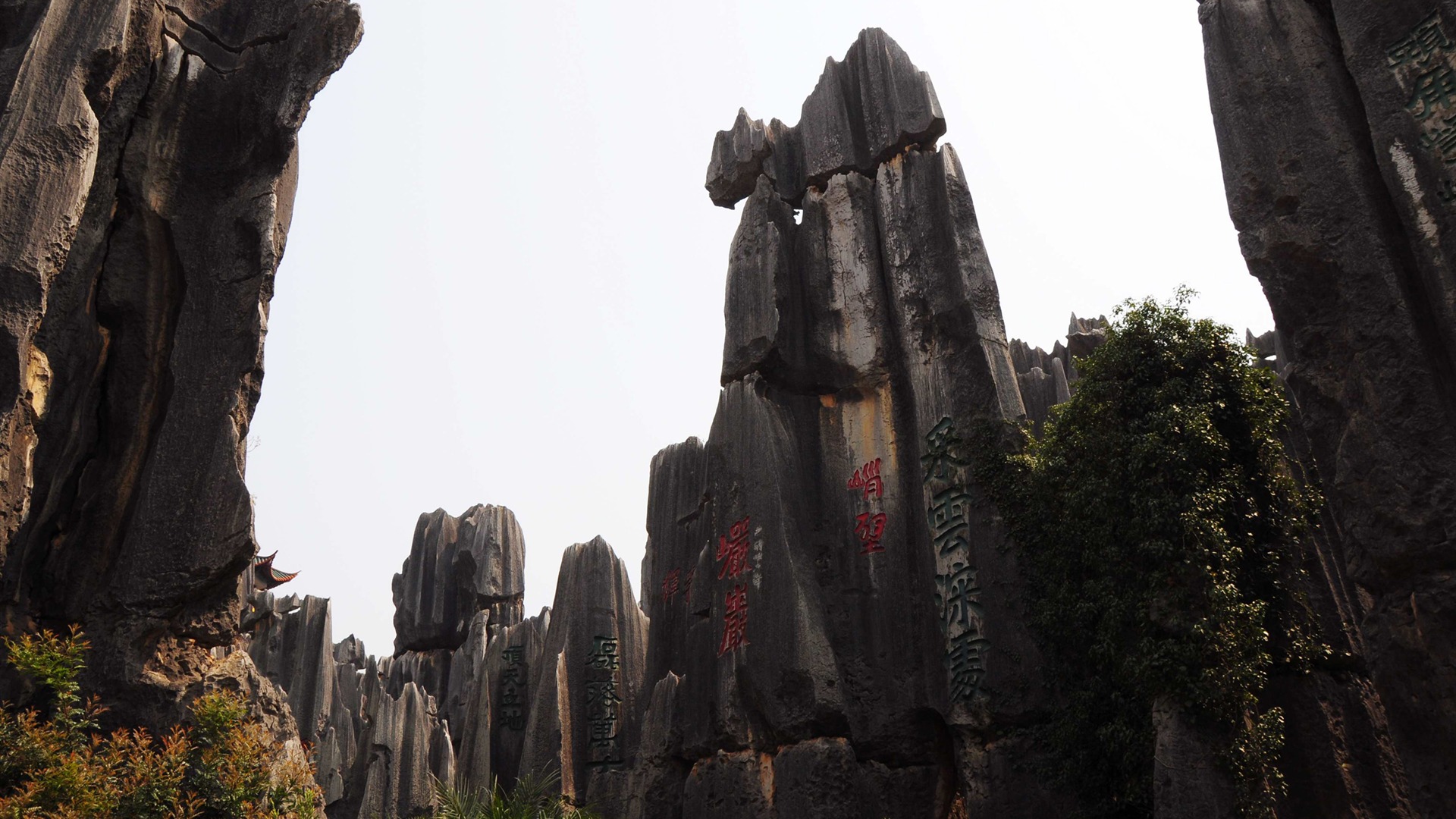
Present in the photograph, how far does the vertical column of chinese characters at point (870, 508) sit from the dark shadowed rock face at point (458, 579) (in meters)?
20.4

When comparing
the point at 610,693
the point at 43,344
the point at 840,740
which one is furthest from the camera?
the point at 610,693

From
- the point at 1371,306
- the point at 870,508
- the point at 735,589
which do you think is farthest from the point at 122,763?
the point at 1371,306

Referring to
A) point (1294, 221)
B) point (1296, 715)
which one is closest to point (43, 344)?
point (1294, 221)

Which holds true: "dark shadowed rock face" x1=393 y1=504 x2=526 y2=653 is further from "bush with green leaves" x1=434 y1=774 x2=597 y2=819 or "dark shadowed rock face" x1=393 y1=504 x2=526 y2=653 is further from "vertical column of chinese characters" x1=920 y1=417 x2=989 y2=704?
"vertical column of chinese characters" x1=920 y1=417 x2=989 y2=704

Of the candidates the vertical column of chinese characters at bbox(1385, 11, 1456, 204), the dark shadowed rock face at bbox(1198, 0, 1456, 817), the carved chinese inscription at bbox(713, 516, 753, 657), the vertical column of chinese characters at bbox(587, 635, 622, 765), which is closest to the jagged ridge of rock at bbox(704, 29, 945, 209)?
the carved chinese inscription at bbox(713, 516, 753, 657)

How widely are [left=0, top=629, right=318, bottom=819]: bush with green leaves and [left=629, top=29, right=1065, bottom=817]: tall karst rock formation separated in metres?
6.09

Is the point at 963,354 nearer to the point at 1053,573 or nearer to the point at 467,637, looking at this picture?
the point at 1053,573

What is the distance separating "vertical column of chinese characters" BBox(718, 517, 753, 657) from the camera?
44.5 feet

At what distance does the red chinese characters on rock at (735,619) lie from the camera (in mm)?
13516

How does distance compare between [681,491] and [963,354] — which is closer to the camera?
[963,354]

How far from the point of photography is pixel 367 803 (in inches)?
894

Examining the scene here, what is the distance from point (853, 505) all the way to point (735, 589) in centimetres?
187

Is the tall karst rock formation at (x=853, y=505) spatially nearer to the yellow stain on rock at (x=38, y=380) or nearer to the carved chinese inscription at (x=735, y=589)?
the carved chinese inscription at (x=735, y=589)

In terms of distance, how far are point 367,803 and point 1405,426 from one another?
20925mm
